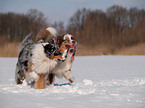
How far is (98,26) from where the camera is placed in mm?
24906

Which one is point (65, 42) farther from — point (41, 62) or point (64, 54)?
point (41, 62)

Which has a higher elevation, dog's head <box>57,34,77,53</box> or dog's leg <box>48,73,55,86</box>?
dog's head <box>57,34,77,53</box>

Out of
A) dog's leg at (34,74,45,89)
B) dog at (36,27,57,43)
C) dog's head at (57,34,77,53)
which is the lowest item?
dog's leg at (34,74,45,89)

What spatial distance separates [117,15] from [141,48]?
10.8 metres

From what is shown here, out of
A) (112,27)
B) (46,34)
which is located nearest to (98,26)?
(112,27)

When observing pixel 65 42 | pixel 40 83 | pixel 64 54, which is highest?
pixel 65 42

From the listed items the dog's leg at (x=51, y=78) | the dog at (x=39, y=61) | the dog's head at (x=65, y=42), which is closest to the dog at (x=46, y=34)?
the dog at (x=39, y=61)

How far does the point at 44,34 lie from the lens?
5.09 m

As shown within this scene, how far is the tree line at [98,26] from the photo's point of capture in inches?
764

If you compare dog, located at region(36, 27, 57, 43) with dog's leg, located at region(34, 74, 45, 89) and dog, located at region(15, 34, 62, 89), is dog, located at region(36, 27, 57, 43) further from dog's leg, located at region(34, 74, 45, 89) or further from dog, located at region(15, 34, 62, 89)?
dog's leg, located at region(34, 74, 45, 89)

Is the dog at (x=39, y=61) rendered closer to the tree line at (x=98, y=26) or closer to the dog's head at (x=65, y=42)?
the dog's head at (x=65, y=42)

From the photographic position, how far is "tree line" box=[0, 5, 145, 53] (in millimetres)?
19409

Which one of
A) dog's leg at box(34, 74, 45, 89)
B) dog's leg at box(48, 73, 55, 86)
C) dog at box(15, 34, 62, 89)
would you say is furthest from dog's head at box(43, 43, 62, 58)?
dog's leg at box(48, 73, 55, 86)

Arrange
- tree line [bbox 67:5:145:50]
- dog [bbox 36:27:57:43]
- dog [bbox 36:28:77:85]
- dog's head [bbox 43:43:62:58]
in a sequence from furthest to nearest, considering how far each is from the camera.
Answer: tree line [bbox 67:5:145:50]
dog [bbox 36:27:57:43]
dog [bbox 36:28:77:85]
dog's head [bbox 43:43:62:58]
